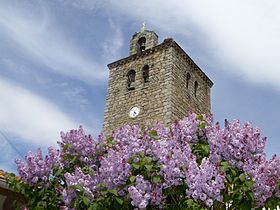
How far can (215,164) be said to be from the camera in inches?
187

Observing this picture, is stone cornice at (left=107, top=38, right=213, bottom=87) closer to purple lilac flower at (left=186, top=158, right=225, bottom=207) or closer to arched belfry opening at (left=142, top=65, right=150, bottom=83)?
arched belfry opening at (left=142, top=65, right=150, bottom=83)

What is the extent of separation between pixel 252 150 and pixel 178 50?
15.0m

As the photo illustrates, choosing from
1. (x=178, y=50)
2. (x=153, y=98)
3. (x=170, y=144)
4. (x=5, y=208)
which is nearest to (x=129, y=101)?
(x=153, y=98)

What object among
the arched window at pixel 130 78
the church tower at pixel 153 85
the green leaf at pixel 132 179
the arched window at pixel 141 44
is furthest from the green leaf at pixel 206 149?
the arched window at pixel 141 44

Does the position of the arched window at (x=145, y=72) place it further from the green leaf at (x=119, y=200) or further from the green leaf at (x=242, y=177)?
the green leaf at (x=242, y=177)

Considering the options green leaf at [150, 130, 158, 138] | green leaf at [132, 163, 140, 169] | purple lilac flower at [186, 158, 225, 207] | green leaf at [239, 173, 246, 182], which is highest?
green leaf at [150, 130, 158, 138]

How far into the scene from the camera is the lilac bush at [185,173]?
4.58 m

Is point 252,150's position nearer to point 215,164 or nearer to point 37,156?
point 215,164

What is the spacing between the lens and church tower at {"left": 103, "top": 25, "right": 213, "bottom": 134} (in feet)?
59.5

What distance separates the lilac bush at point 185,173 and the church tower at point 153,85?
11.8 meters

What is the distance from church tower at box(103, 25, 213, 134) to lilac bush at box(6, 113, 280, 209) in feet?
38.7

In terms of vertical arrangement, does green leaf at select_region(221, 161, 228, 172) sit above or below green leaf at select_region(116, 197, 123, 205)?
above

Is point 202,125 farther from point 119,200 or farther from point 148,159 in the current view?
point 119,200

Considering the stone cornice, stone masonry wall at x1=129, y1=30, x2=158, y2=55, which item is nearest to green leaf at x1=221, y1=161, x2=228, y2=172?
the stone cornice
